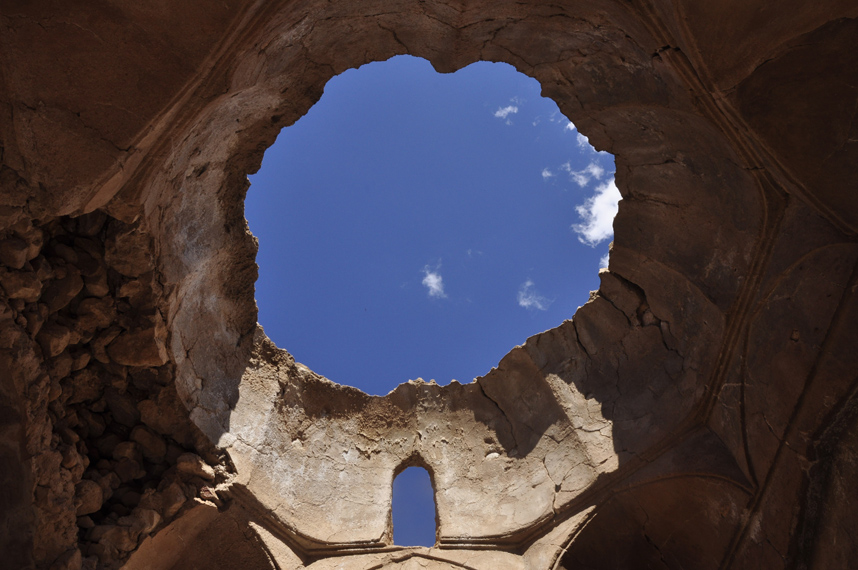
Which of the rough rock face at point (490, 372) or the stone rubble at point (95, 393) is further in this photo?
the stone rubble at point (95, 393)

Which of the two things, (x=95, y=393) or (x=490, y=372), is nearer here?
(x=95, y=393)

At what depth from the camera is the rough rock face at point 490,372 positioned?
12.1 ft

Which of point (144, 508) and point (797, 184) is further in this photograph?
point (144, 508)

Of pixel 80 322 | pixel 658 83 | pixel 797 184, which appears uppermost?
pixel 658 83

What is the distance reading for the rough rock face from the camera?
12.1 feet

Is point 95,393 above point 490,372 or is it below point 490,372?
below

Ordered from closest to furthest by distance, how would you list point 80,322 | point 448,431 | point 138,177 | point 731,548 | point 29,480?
point 29,480 → point 138,177 → point 80,322 → point 731,548 → point 448,431

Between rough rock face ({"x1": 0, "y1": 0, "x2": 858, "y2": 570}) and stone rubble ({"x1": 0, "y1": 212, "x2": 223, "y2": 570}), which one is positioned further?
stone rubble ({"x1": 0, "y1": 212, "x2": 223, "y2": 570})

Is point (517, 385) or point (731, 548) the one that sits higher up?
point (517, 385)

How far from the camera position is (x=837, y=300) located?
4098 mm

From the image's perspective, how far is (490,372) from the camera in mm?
6707

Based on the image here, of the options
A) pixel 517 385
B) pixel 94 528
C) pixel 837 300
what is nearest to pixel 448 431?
pixel 517 385

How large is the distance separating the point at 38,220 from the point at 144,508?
2308 mm

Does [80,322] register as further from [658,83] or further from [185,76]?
[658,83]
